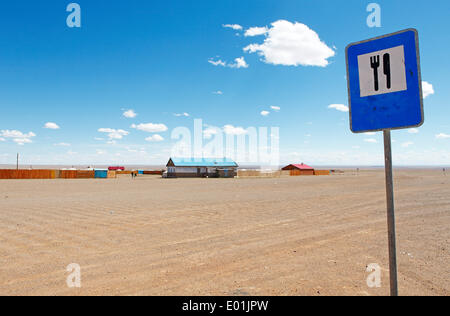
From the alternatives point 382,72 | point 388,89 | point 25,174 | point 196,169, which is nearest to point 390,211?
point 388,89

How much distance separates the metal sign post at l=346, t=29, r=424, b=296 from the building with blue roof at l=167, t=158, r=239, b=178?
2242 inches

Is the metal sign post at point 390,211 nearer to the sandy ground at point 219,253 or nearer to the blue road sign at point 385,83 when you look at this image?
the blue road sign at point 385,83

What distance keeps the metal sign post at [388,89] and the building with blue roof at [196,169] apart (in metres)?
56.9

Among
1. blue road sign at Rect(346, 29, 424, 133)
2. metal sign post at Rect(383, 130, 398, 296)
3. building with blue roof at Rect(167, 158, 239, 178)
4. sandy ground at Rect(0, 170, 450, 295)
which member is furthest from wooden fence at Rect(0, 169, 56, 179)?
metal sign post at Rect(383, 130, 398, 296)

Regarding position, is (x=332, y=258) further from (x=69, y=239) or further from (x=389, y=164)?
(x=69, y=239)

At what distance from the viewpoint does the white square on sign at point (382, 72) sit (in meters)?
2.66

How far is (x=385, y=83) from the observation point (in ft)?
8.93

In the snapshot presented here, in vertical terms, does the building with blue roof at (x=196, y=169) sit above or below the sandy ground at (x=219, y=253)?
above

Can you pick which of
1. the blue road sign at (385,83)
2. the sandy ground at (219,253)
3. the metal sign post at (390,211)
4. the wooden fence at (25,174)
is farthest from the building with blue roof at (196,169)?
the metal sign post at (390,211)

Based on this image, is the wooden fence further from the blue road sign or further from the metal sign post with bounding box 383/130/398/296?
the metal sign post with bounding box 383/130/398/296

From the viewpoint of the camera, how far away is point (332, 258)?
5293 millimetres

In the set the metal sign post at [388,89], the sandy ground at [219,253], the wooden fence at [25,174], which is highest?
the metal sign post at [388,89]
